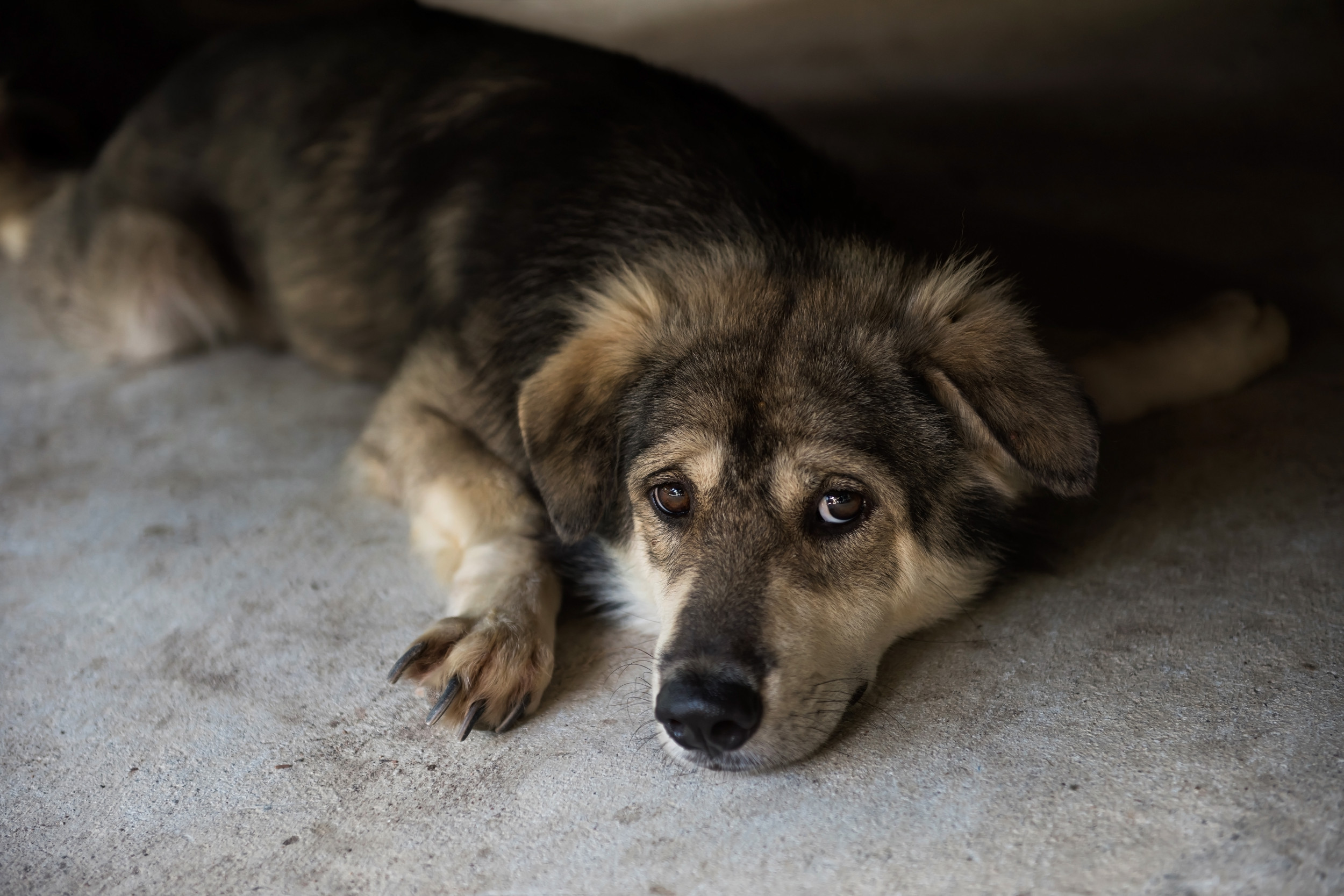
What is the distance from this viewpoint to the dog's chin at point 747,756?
2.22m

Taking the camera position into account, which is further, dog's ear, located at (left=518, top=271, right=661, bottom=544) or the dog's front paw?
dog's ear, located at (left=518, top=271, right=661, bottom=544)

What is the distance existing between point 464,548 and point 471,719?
2.14 feet

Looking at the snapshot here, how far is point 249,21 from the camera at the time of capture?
21.1ft

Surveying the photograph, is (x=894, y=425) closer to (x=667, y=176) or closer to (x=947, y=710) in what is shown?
(x=947, y=710)

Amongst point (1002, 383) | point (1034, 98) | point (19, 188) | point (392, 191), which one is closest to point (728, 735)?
point (1002, 383)

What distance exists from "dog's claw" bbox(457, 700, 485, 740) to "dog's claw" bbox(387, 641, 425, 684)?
8.6 inches

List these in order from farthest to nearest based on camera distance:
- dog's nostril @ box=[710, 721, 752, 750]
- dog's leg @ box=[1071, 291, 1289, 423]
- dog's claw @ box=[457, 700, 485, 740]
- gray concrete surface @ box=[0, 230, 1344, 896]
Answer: dog's leg @ box=[1071, 291, 1289, 423]
dog's claw @ box=[457, 700, 485, 740]
dog's nostril @ box=[710, 721, 752, 750]
gray concrete surface @ box=[0, 230, 1344, 896]

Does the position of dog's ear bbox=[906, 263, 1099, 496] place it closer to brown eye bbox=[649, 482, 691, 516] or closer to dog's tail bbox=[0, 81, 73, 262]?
brown eye bbox=[649, 482, 691, 516]

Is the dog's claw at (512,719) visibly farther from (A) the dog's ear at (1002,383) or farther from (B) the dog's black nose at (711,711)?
(A) the dog's ear at (1002,383)

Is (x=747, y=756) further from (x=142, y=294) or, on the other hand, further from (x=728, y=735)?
(x=142, y=294)

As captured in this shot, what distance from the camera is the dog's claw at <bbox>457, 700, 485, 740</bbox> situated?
2512mm

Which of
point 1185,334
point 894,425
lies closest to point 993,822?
point 894,425

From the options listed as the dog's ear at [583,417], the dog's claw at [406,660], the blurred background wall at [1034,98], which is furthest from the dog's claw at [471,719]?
the blurred background wall at [1034,98]

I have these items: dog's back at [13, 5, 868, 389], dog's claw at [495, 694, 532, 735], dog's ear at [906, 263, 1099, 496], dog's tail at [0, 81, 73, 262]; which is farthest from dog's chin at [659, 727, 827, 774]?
dog's tail at [0, 81, 73, 262]
